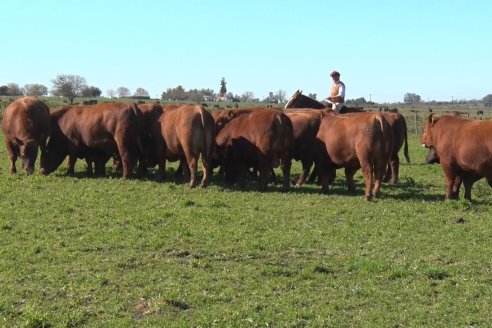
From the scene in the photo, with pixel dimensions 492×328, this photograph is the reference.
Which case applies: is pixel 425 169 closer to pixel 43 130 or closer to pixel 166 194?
pixel 166 194

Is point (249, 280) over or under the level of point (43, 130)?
under

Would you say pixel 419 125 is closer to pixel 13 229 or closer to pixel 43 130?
pixel 43 130

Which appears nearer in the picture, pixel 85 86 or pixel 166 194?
pixel 166 194

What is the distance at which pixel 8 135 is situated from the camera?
16016 millimetres

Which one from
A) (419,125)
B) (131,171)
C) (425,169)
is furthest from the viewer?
(419,125)

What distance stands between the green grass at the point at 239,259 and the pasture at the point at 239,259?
0.8 inches

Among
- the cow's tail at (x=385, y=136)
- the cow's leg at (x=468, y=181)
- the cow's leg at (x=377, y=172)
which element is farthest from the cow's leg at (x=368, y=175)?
the cow's leg at (x=468, y=181)

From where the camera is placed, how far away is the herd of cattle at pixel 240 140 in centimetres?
1231

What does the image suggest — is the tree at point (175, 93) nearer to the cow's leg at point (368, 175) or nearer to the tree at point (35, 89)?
the tree at point (35, 89)

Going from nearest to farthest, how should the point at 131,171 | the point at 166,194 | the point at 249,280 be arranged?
the point at 249,280 → the point at 166,194 → the point at 131,171

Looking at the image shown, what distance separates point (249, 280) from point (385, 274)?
5.02ft

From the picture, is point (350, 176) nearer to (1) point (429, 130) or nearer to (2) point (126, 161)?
(1) point (429, 130)

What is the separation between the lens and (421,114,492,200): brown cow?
38.2 ft

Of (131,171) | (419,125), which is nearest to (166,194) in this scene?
(131,171)
